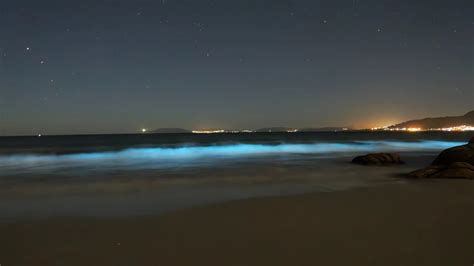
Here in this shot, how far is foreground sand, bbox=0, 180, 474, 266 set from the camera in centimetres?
529

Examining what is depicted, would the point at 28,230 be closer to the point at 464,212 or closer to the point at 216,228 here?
the point at 216,228

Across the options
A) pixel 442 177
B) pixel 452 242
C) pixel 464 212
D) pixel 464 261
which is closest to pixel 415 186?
pixel 442 177

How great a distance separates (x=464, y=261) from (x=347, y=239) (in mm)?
1639

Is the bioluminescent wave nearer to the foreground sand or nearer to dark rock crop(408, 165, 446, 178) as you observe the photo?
dark rock crop(408, 165, 446, 178)

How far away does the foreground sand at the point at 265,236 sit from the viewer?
5.29 m

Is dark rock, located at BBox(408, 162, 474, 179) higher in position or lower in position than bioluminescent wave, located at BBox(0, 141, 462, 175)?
lower

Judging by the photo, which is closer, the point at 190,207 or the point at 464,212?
the point at 464,212

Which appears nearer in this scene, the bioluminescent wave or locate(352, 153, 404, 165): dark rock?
locate(352, 153, 404, 165): dark rock

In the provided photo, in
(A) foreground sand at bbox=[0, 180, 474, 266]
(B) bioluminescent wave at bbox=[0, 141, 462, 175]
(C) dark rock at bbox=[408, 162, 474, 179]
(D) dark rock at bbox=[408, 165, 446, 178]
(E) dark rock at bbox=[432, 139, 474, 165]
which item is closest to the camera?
(A) foreground sand at bbox=[0, 180, 474, 266]

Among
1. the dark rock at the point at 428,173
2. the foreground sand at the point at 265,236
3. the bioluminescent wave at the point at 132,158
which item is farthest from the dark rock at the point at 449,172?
the bioluminescent wave at the point at 132,158

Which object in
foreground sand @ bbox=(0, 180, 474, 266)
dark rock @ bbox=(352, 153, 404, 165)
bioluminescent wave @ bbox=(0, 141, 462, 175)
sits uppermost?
bioluminescent wave @ bbox=(0, 141, 462, 175)

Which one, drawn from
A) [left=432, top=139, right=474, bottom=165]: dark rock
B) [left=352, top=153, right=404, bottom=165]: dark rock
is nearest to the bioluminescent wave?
[left=352, top=153, right=404, bottom=165]: dark rock

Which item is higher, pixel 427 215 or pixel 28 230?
pixel 28 230

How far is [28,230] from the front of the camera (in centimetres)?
698
